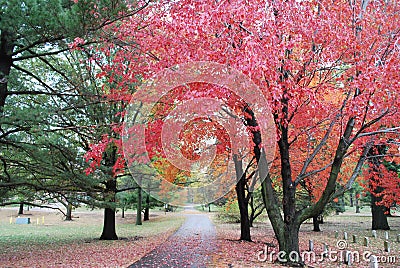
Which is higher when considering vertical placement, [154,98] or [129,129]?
[154,98]

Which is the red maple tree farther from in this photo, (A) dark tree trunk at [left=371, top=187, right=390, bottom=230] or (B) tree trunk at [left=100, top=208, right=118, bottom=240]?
(A) dark tree trunk at [left=371, top=187, right=390, bottom=230]

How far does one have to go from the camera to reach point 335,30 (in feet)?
26.4

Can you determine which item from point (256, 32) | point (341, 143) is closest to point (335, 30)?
point (256, 32)

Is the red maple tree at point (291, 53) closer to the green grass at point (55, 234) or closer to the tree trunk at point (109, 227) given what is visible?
the tree trunk at point (109, 227)

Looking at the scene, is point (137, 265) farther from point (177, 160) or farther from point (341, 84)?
point (341, 84)

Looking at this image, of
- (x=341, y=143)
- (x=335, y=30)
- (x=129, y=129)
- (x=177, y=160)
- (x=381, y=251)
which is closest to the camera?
(x=335, y=30)

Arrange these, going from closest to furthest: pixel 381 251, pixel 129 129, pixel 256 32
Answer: pixel 256 32, pixel 129 129, pixel 381 251

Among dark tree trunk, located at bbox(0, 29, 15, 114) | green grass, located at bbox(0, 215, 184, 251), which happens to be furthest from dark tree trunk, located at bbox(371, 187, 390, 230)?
dark tree trunk, located at bbox(0, 29, 15, 114)

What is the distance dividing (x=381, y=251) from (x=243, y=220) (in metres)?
6.11
